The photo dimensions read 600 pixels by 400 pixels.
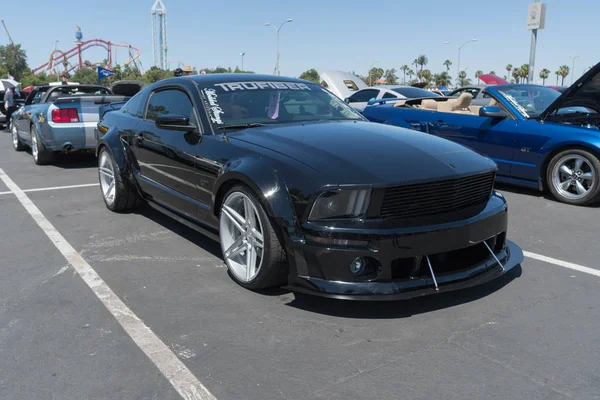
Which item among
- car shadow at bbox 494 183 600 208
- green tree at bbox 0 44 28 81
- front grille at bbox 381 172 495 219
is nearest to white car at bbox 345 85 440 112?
car shadow at bbox 494 183 600 208

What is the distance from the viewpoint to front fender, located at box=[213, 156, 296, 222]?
3270 mm

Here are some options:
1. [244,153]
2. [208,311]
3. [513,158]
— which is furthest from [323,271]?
[513,158]

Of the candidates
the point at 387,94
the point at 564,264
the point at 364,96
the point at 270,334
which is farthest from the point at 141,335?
the point at 364,96

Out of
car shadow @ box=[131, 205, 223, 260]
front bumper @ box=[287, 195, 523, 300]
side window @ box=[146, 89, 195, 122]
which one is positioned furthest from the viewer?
car shadow @ box=[131, 205, 223, 260]

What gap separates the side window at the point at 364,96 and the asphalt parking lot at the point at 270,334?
32.6 ft

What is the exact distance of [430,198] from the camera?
3279 mm

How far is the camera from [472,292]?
3625 mm

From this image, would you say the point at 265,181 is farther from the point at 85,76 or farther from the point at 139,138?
the point at 85,76

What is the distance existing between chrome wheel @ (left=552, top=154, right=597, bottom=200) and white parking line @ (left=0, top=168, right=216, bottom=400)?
5.30 metres

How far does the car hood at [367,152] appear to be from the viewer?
324 cm

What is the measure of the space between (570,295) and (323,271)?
1773 mm

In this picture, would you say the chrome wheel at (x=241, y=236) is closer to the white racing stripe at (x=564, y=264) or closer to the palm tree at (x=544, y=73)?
the white racing stripe at (x=564, y=264)

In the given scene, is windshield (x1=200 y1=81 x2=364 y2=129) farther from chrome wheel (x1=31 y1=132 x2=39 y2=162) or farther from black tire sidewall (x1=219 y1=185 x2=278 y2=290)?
chrome wheel (x1=31 y1=132 x2=39 y2=162)

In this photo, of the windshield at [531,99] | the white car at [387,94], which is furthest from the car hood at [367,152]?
the white car at [387,94]
